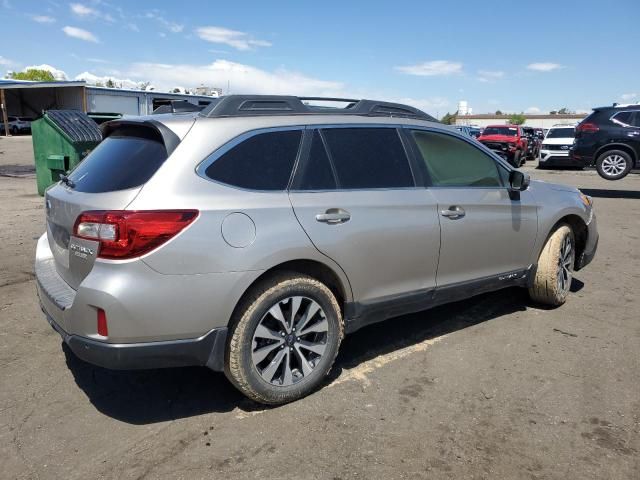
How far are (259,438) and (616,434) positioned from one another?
195 cm

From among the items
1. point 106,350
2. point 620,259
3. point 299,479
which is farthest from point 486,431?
point 620,259

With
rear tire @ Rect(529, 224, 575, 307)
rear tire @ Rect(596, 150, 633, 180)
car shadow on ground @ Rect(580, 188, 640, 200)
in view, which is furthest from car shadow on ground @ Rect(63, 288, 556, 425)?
rear tire @ Rect(596, 150, 633, 180)

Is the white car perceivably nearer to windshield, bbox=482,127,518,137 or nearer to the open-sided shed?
windshield, bbox=482,127,518,137

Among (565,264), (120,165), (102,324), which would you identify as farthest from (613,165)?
(102,324)

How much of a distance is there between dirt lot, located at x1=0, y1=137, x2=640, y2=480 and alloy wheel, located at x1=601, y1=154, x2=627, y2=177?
A: 405 inches

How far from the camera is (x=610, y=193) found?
14102mm

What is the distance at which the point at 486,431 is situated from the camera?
A: 2.94 metres

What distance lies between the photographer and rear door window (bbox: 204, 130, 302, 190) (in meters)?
2.94

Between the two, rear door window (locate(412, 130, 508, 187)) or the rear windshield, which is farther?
rear door window (locate(412, 130, 508, 187))

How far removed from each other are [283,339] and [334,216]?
0.78m

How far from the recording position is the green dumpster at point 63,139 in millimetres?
8781

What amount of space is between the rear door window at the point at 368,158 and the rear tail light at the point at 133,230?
112 cm

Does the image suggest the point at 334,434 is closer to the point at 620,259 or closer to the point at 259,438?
the point at 259,438

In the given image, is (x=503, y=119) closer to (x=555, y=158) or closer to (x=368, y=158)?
(x=555, y=158)
